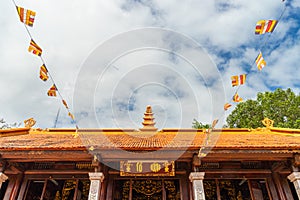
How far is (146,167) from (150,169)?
5.0 inches

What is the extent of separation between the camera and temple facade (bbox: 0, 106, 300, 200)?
20.4 feet

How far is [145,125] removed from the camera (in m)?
13.0

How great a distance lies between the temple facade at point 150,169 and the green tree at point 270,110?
41.9 ft

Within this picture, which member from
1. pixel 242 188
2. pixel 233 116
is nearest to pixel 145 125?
pixel 242 188

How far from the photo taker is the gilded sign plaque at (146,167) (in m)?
6.51

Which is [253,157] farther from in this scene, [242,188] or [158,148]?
[158,148]

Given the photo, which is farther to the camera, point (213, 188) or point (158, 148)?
point (213, 188)

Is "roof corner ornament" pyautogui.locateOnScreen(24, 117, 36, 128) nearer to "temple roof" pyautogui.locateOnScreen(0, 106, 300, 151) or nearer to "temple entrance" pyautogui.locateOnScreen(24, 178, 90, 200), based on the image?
"temple roof" pyautogui.locateOnScreen(0, 106, 300, 151)

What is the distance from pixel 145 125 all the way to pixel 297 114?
43.9 ft

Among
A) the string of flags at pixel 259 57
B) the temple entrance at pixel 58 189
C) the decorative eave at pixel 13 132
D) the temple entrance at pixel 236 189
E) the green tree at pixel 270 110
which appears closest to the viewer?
the string of flags at pixel 259 57

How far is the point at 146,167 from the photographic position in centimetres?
657

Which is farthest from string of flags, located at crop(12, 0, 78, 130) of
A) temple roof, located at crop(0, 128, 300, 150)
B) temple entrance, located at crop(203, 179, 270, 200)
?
temple entrance, located at crop(203, 179, 270, 200)

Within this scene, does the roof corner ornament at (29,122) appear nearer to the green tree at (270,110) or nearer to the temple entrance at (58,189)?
the temple entrance at (58,189)

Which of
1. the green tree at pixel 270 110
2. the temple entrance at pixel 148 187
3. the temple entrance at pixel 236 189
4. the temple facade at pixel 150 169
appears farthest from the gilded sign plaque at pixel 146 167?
the green tree at pixel 270 110
